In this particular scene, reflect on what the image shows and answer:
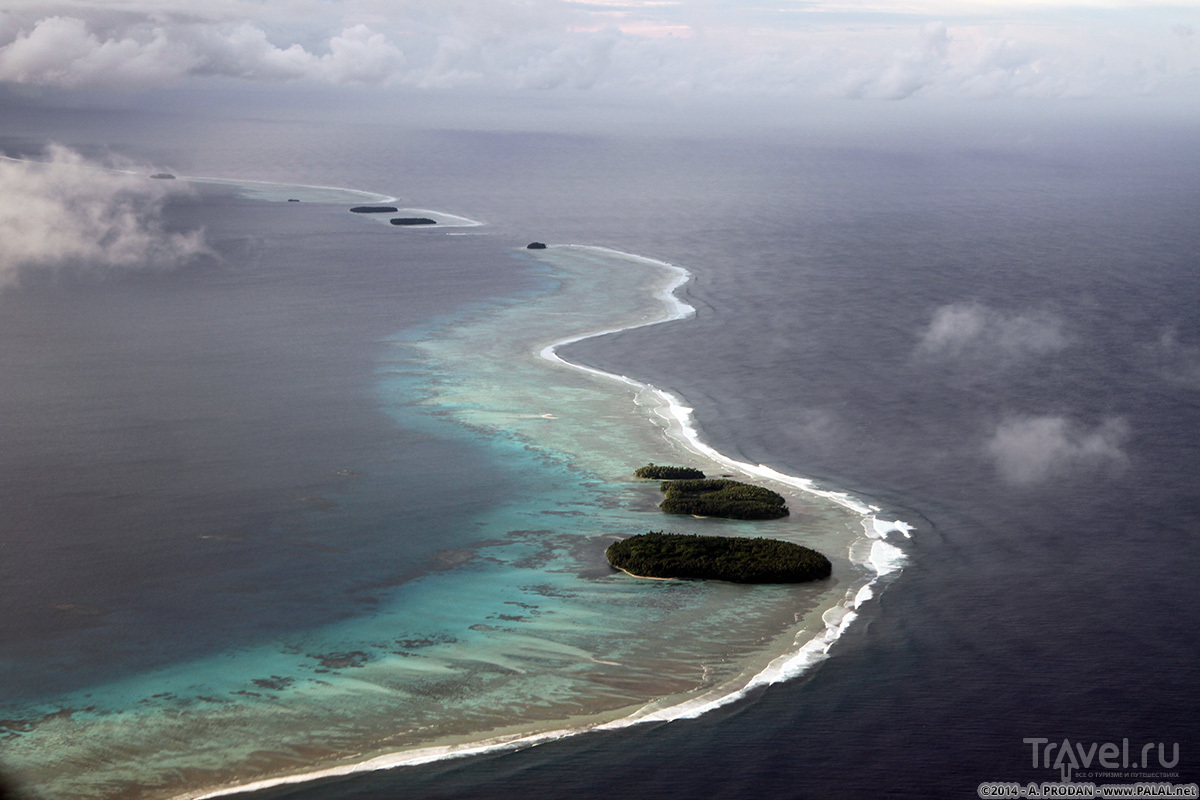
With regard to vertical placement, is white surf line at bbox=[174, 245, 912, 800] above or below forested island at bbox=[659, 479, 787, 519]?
below

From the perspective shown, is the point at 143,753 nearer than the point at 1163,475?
Yes

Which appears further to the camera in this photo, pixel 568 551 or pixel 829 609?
pixel 568 551

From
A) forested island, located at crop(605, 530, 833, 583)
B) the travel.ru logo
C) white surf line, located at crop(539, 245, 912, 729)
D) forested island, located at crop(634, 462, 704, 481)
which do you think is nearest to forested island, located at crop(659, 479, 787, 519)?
forested island, located at crop(634, 462, 704, 481)

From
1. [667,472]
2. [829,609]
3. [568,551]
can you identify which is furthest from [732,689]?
[667,472]

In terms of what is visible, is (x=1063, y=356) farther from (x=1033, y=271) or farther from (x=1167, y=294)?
(x=1033, y=271)

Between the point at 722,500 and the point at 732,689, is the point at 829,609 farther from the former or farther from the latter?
the point at 722,500

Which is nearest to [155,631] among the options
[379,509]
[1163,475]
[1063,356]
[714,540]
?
[379,509]

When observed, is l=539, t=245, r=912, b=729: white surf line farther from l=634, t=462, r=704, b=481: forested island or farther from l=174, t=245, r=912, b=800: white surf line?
l=634, t=462, r=704, b=481: forested island
